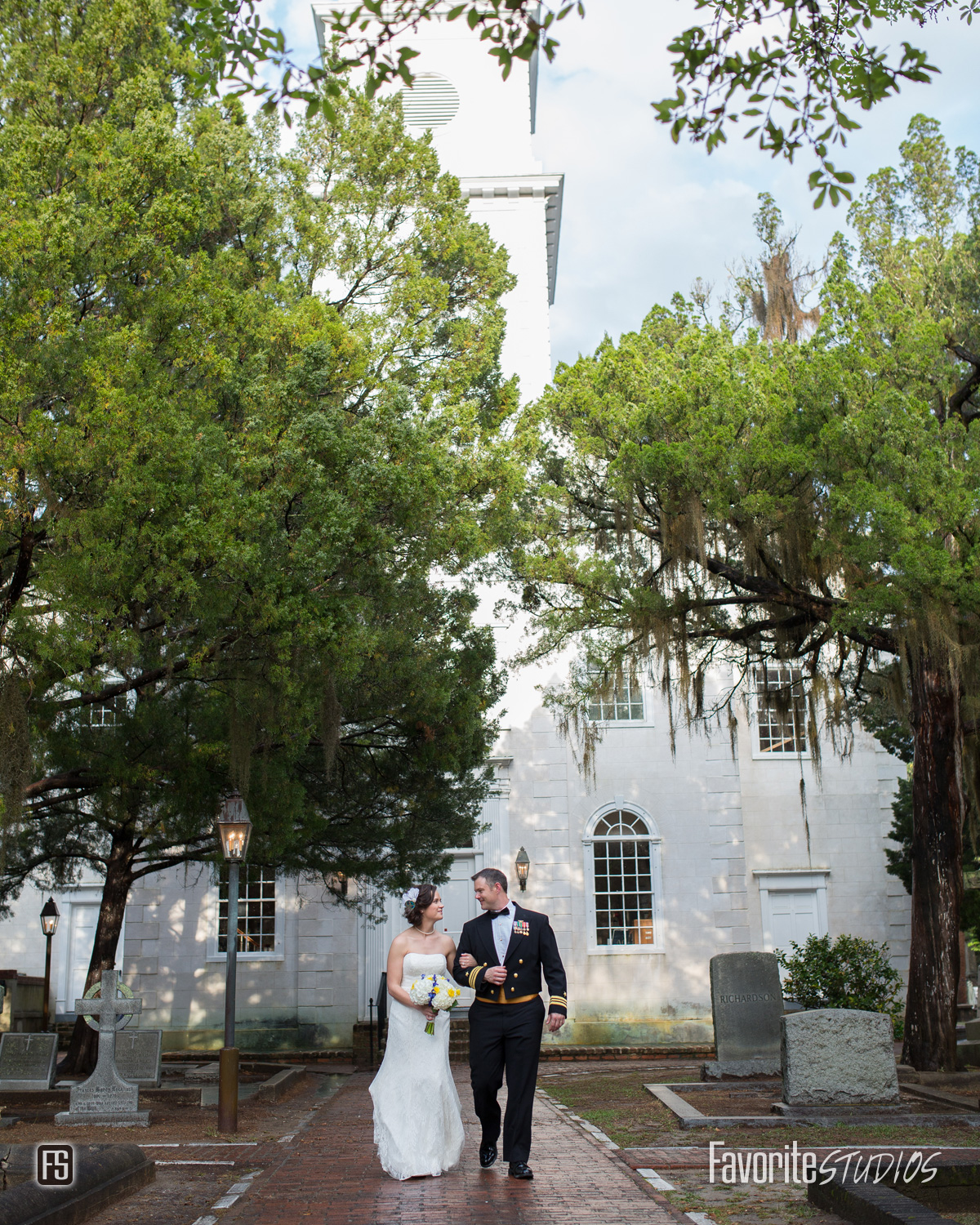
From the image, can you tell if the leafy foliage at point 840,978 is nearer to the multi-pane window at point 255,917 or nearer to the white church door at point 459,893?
the white church door at point 459,893

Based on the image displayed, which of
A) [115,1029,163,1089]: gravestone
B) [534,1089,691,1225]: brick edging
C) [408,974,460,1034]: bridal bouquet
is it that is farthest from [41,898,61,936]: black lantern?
[408,974,460,1034]: bridal bouquet

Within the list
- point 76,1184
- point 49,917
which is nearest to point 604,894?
point 49,917

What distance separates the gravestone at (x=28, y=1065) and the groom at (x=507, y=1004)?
294 inches

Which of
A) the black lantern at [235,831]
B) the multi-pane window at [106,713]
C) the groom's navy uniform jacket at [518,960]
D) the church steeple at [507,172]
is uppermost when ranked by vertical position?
the church steeple at [507,172]

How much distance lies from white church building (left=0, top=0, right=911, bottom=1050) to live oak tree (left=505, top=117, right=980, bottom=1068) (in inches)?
256

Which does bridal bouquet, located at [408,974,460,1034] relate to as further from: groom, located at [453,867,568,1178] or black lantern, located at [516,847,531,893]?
black lantern, located at [516,847,531,893]

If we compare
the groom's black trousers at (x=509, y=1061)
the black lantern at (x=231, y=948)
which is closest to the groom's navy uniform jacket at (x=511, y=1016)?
the groom's black trousers at (x=509, y=1061)

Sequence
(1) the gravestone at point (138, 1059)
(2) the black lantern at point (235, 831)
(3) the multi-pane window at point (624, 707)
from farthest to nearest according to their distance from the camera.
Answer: (3) the multi-pane window at point (624, 707), (1) the gravestone at point (138, 1059), (2) the black lantern at point (235, 831)

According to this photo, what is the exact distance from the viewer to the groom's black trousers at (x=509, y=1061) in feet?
21.0

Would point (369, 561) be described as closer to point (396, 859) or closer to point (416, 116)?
point (396, 859)

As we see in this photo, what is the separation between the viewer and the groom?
21.1 ft

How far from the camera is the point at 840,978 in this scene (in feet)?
44.7

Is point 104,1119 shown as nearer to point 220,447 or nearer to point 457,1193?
point 457,1193

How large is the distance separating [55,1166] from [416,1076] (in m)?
1.97
